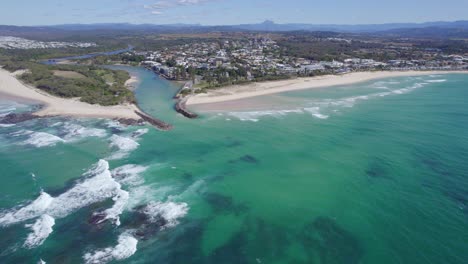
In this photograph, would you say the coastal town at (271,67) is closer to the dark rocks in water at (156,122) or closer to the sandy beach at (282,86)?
the sandy beach at (282,86)

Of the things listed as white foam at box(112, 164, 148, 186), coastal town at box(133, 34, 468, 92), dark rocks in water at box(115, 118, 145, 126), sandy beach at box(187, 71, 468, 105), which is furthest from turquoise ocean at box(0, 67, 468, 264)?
coastal town at box(133, 34, 468, 92)

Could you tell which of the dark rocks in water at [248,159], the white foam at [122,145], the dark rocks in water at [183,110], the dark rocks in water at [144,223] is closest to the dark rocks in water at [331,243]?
the dark rocks in water at [144,223]

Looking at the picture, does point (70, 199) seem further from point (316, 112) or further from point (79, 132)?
point (316, 112)

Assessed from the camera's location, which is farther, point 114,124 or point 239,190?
point 114,124

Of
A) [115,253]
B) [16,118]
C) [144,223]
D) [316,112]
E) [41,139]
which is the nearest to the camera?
[115,253]

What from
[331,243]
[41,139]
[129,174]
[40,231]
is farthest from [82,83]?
[331,243]
